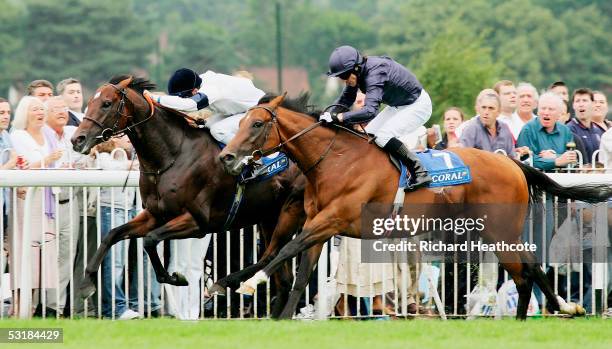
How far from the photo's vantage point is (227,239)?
36.6 ft

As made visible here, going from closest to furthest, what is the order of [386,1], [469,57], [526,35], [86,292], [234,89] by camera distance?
[86,292] < [234,89] < [469,57] < [526,35] < [386,1]

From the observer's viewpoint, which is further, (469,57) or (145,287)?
(469,57)

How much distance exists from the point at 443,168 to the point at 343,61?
4.32ft

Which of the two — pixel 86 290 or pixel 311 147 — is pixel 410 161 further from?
pixel 86 290

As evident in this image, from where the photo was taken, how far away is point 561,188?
10.9m

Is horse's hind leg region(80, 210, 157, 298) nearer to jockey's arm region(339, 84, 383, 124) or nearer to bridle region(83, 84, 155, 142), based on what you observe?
bridle region(83, 84, 155, 142)

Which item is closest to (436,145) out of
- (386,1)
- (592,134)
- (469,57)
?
(592,134)

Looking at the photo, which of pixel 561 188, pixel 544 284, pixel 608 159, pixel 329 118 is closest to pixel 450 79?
pixel 608 159

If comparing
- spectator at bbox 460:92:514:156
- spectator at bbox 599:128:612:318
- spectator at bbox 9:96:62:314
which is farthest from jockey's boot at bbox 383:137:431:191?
spectator at bbox 9:96:62:314

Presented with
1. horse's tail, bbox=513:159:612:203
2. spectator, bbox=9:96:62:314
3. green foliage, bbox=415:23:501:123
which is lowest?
spectator, bbox=9:96:62:314

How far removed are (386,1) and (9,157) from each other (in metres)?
119

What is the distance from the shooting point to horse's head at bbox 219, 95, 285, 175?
957cm

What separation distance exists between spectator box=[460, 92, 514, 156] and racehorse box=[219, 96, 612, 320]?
3.66 ft

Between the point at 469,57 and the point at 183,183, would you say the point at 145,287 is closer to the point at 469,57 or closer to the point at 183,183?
the point at 183,183
